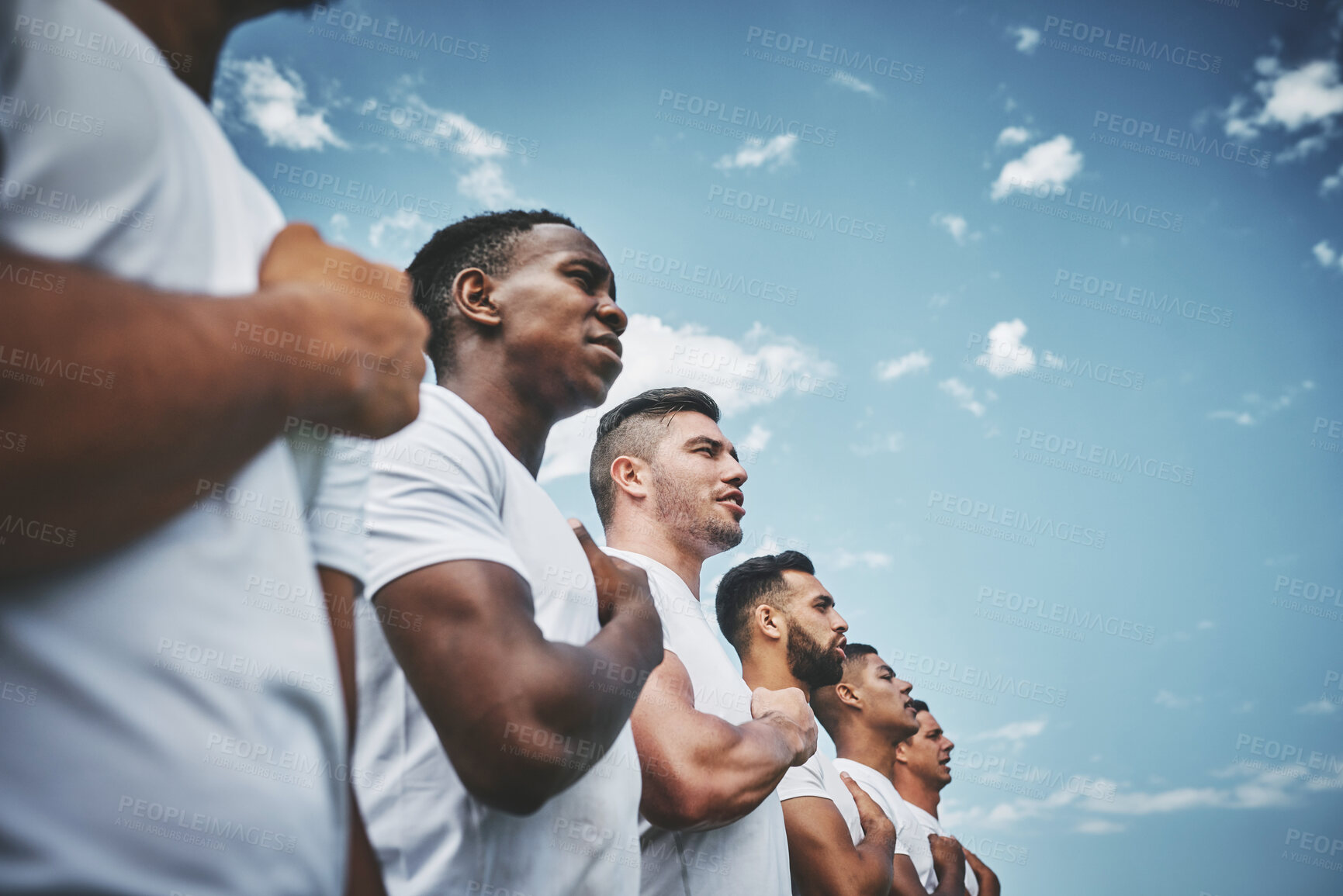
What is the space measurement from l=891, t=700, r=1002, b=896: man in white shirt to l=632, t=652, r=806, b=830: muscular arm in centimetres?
505

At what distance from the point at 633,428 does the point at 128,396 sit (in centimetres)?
337

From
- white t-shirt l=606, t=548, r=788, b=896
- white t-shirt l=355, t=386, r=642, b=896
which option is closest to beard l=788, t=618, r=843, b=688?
white t-shirt l=606, t=548, r=788, b=896

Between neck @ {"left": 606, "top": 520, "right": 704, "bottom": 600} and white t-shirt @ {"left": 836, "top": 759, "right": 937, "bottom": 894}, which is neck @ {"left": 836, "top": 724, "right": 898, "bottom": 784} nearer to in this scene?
white t-shirt @ {"left": 836, "top": 759, "right": 937, "bottom": 894}

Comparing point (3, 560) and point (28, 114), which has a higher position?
point (28, 114)

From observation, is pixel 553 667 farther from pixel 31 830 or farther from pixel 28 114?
pixel 28 114

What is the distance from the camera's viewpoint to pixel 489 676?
Answer: 118 cm

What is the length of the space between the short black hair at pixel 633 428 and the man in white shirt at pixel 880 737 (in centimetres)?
277

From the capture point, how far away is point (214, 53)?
810 millimetres

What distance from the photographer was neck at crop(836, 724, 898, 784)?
5.86 metres

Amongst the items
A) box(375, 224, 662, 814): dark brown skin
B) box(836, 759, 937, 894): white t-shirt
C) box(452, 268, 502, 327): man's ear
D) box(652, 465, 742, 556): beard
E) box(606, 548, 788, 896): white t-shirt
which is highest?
box(652, 465, 742, 556): beard

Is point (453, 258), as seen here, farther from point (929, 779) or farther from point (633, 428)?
point (929, 779)

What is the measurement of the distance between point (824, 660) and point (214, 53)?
4109 mm

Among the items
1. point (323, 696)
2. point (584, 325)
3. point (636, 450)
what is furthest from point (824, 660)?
point (323, 696)

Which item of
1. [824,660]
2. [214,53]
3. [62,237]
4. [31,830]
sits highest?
[824,660]
